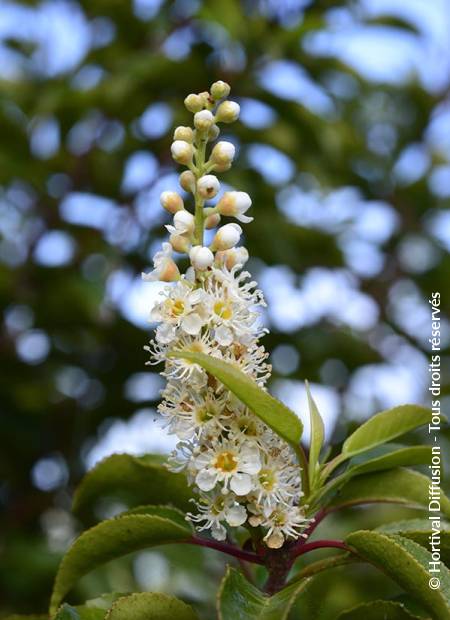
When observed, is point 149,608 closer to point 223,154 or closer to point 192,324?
point 192,324

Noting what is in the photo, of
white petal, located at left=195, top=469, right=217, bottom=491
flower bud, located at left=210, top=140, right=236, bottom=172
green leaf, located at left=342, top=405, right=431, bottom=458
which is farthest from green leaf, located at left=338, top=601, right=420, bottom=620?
flower bud, located at left=210, top=140, right=236, bottom=172

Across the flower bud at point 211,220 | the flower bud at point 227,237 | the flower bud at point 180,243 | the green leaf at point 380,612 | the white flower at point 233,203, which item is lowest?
the green leaf at point 380,612

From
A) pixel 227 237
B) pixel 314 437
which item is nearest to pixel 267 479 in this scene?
pixel 314 437

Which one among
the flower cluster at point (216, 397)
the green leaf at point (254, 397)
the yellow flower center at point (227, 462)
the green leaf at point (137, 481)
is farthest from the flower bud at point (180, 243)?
the green leaf at point (137, 481)

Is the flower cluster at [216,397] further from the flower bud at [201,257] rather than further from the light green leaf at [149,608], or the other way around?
the light green leaf at [149,608]

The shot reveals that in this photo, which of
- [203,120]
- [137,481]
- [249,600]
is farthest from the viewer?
[137,481]

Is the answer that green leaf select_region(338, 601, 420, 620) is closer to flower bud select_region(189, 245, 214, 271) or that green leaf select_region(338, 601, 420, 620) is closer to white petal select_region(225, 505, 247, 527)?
white petal select_region(225, 505, 247, 527)
